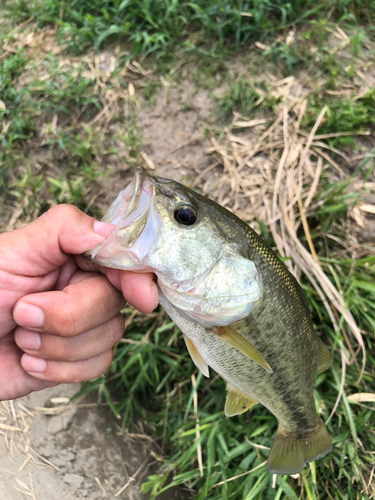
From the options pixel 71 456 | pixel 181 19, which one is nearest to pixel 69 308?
pixel 71 456

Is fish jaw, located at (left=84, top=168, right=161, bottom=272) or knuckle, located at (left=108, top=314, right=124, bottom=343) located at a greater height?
fish jaw, located at (left=84, top=168, right=161, bottom=272)

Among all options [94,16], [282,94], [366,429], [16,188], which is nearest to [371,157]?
[282,94]

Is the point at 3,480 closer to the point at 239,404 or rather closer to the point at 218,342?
the point at 239,404

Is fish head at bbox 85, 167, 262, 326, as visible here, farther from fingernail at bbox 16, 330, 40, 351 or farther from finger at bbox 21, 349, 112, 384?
finger at bbox 21, 349, 112, 384

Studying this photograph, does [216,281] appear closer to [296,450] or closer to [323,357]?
[323,357]

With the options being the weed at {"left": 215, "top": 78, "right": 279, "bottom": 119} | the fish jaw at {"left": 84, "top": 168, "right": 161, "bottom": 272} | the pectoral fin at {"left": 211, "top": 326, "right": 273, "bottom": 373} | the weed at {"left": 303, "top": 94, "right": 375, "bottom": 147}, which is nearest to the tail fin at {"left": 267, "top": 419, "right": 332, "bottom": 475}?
the pectoral fin at {"left": 211, "top": 326, "right": 273, "bottom": 373}
